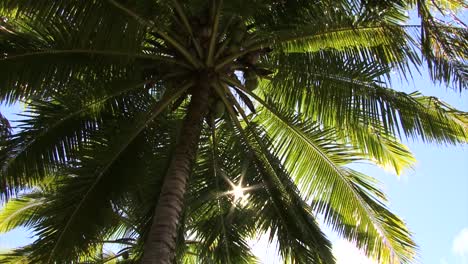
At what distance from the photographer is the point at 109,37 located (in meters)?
6.84

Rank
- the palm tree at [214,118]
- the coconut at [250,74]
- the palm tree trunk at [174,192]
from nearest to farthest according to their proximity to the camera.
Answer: the palm tree trunk at [174,192], the palm tree at [214,118], the coconut at [250,74]

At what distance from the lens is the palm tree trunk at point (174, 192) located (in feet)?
19.5

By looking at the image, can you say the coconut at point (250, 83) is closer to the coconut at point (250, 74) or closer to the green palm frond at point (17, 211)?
the coconut at point (250, 74)

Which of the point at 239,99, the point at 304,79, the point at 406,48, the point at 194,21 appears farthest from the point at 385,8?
the point at 239,99

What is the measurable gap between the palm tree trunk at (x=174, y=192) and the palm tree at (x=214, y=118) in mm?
19

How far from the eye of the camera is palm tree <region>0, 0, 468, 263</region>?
688cm

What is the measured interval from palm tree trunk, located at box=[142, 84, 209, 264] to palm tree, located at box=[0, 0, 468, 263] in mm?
19

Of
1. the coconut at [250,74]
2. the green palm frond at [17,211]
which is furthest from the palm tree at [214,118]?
the green palm frond at [17,211]

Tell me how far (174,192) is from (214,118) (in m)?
2.21

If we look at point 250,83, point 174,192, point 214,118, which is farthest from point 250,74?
point 174,192

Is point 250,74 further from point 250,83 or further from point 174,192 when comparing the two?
point 174,192

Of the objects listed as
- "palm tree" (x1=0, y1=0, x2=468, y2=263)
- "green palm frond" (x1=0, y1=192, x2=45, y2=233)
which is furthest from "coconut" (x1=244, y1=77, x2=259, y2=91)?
"green palm frond" (x1=0, y1=192, x2=45, y2=233)

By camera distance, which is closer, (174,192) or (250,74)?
(174,192)

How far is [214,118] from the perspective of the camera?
8586 mm
